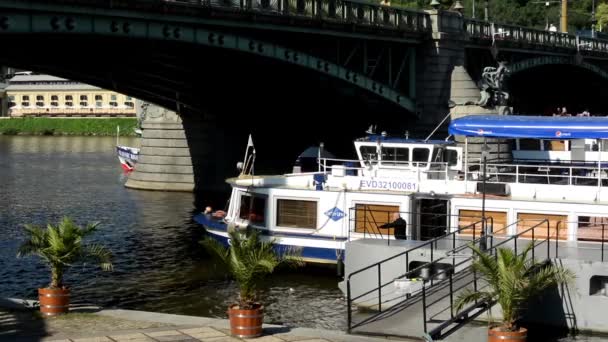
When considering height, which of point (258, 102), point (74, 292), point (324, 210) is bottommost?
point (74, 292)

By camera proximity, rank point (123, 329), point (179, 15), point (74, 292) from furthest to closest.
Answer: point (179, 15)
point (74, 292)
point (123, 329)

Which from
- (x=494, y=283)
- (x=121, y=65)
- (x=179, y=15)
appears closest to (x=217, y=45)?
(x=179, y=15)

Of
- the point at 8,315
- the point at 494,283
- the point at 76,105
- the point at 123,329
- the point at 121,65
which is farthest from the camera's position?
the point at 76,105

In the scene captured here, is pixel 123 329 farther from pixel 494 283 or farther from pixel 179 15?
pixel 179 15

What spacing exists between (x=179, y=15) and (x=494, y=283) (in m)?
26.4

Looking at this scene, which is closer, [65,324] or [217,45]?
[65,324]

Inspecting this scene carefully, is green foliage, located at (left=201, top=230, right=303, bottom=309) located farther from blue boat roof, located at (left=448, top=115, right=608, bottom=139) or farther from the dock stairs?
blue boat roof, located at (left=448, top=115, right=608, bottom=139)

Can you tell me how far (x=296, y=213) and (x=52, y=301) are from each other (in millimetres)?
12744

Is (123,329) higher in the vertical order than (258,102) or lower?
lower

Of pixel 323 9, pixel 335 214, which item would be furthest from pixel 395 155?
pixel 323 9

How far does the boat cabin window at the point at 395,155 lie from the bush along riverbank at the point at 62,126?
120150mm

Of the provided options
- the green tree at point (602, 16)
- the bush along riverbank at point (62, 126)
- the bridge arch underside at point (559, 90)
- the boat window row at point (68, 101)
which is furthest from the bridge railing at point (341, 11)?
the boat window row at point (68, 101)

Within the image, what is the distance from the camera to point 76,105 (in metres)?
186

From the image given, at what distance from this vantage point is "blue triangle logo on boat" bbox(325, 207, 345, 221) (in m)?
34.4
